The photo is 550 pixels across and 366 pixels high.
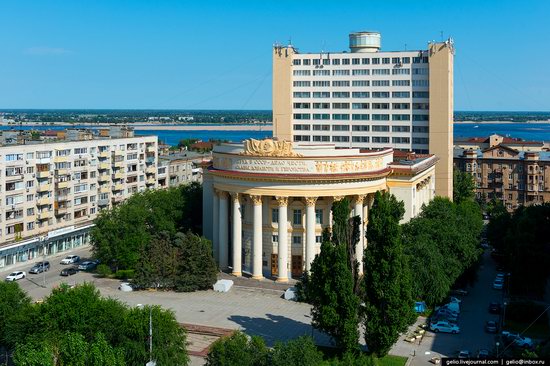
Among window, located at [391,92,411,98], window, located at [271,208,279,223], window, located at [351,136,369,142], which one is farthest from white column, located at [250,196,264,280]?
window, located at [351,136,369,142]

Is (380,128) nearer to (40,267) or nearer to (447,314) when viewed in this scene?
(447,314)

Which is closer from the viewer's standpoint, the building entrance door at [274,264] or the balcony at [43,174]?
the building entrance door at [274,264]

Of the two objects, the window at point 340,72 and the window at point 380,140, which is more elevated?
the window at point 340,72

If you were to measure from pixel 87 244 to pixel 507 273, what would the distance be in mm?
51664

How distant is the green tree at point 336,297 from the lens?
4447cm

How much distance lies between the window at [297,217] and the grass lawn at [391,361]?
23.1 m

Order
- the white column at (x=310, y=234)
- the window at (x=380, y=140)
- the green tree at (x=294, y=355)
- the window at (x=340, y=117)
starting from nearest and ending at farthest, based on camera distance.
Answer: the green tree at (x=294, y=355) → the white column at (x=310, y=234) → the window at (x=380, y=140) → the window at (x=340, y=117)

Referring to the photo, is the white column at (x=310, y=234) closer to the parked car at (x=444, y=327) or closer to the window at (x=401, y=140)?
the parked car at (x=444, y=327)

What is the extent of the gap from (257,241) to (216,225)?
6.77m

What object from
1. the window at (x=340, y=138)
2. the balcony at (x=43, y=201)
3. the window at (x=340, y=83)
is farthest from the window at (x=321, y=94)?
the balcony at (x=43, y=201)

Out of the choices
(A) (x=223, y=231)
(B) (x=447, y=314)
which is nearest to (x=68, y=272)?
(A) (x=223, y=231)

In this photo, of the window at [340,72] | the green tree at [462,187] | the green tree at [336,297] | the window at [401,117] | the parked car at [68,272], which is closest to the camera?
the green tree at [336,297]

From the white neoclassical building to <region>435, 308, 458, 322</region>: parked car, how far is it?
41.7ft

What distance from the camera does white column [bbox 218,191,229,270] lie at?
70750mm
